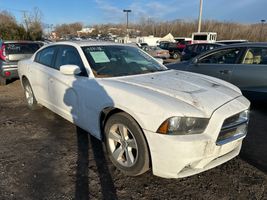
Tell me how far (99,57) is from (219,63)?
3.26 m

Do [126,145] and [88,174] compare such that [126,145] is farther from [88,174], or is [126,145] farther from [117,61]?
[117,61]

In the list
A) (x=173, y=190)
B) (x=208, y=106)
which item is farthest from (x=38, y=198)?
(x=208, y=106)

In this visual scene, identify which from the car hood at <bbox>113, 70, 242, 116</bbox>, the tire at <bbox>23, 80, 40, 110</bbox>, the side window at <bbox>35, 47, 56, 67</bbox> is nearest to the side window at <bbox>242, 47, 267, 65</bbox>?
the car hood at <bbox>113, 70, 242, 116</bbox>

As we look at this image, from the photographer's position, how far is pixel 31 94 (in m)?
5.54

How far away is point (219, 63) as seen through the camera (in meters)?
5.97

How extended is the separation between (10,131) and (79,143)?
1.38 m

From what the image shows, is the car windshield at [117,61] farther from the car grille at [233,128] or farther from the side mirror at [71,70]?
the car grille at [233,128]

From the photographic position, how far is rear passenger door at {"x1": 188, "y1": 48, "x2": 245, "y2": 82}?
18.7ft

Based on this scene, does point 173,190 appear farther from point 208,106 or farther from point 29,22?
point 29,22

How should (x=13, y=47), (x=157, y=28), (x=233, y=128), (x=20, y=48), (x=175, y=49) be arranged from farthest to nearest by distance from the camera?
(x=157, y=28), (x=175, y=49), (x=20, y=48), (x=13, y=47), (x=233, y=128)

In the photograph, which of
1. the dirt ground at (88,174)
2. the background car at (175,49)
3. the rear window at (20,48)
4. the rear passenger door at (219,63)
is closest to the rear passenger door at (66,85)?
the dirt ground at (88,174)

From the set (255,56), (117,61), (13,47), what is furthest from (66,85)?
(13,47)

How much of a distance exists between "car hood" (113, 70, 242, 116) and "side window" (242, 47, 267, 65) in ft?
7.37

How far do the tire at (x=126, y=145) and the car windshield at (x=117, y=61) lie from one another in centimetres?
82
